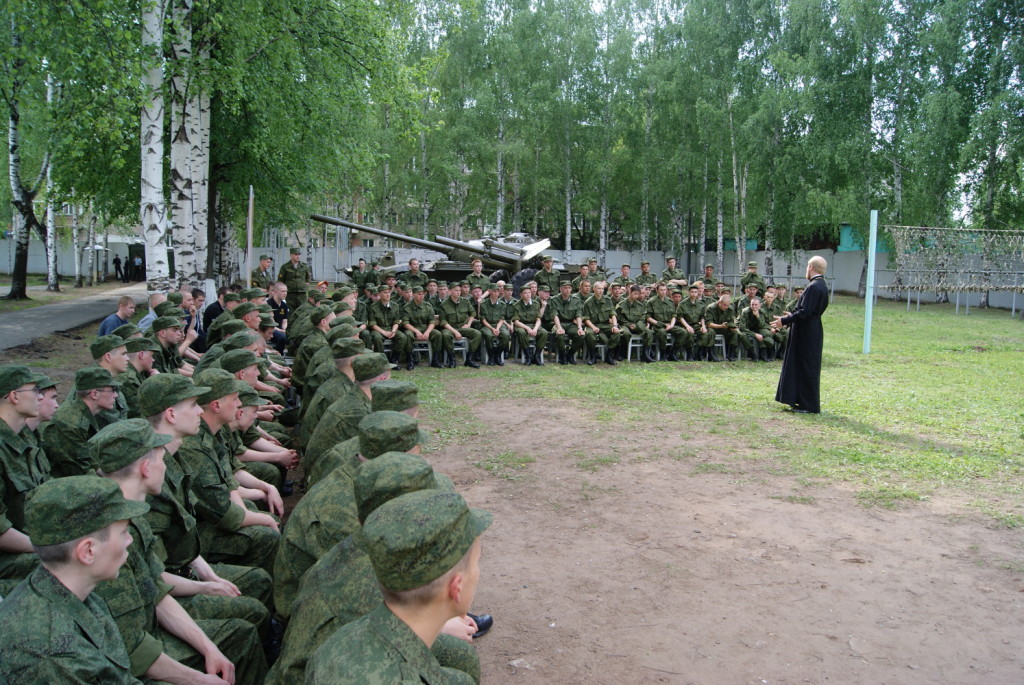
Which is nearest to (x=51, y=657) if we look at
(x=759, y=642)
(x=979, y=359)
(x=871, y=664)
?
(x=759, y=642)

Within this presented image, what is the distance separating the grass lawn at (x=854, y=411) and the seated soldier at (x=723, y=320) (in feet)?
1.82

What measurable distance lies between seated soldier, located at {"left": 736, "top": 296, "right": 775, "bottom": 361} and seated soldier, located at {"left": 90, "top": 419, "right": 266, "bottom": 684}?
509 inches


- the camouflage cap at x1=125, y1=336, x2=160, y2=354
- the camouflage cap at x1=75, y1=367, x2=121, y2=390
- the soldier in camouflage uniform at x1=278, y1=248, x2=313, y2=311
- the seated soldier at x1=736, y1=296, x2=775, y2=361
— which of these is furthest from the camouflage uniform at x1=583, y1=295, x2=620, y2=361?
the camouflage cap at x1=75, y1=367, x2=121, y2=390

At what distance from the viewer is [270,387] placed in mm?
8047

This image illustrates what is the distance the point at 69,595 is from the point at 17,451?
6.26 ft

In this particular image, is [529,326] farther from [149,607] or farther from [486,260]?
[149,607]

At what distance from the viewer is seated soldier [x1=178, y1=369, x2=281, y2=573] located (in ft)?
13.8

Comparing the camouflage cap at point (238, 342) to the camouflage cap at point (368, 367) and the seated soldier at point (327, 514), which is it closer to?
the camouflage cap at point (368, 367)

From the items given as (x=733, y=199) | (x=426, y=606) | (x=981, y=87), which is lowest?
(x=426, y=606)

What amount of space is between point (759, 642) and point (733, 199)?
29.0 metres

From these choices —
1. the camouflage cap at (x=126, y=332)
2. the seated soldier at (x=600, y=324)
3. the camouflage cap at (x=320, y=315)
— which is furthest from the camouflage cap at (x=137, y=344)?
the seated soldier at (x=600, y=324)

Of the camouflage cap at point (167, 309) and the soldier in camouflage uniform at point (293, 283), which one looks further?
the soldier in camouflage uniform at point (293, 283)

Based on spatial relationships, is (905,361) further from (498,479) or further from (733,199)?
(733,199)

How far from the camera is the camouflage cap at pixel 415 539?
78.5 inches
